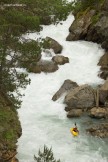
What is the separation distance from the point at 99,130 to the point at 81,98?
4319 mm

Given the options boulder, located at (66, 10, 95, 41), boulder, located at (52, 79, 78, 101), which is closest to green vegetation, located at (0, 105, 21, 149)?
boulder, located at (52, 79, 78, 101)

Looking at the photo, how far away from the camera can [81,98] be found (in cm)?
2669

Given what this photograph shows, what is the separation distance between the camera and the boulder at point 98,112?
25.0 meters

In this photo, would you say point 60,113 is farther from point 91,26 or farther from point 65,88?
point 91,26

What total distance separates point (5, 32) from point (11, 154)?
20.5 ft

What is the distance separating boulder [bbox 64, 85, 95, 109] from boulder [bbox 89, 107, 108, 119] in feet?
3.30

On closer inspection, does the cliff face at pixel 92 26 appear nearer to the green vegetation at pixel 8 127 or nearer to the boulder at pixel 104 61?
the boulder at pixel 104 61

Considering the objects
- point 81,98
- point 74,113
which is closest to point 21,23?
point 74,113

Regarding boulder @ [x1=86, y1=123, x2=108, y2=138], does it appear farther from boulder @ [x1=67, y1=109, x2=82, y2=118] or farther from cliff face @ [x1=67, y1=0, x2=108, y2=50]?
cliff face @ [x1=67, y1=0, x2=108, y2=50]

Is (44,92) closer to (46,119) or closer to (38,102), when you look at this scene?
(38,102)

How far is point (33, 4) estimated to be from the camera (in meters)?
18.1

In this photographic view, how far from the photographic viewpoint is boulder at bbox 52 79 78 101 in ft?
93.8

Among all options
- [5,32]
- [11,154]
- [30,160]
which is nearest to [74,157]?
[30,160]

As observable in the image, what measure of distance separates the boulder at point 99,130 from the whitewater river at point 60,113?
0.44 meters
